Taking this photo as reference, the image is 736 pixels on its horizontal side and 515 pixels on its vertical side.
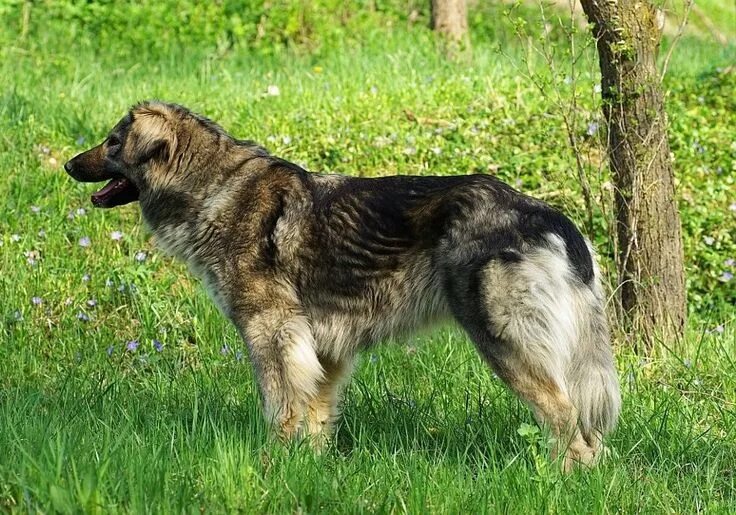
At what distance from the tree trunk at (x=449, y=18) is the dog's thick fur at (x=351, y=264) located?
676 cm

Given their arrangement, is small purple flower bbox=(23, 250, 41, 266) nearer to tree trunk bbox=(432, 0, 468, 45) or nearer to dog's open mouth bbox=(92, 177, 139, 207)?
dog's open mouth bbox=(92, 177, 139, 207)

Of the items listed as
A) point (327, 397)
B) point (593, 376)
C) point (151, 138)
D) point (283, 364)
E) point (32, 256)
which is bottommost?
point (32, 256)

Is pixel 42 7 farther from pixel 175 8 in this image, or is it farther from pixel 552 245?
pixel 552 245

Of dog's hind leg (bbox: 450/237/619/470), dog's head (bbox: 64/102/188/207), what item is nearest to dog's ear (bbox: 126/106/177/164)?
dog's head (bbox: 64/102/188/207)

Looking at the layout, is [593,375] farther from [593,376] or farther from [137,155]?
[137,155]

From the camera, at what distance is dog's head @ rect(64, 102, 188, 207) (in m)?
5.12

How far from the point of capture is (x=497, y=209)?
14.6 feet

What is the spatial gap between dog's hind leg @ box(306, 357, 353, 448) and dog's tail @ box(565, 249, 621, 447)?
113 centimetres

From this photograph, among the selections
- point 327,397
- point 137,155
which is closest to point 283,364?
point 327,397

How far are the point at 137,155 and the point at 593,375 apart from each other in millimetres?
2419

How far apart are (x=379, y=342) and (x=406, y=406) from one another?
0.40m

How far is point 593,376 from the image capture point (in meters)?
4.52

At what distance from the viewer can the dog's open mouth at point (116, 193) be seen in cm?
526

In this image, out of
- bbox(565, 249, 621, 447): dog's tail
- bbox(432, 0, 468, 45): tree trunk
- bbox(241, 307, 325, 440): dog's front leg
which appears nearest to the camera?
bbox(565, 249, 621, 447): dog's tail
